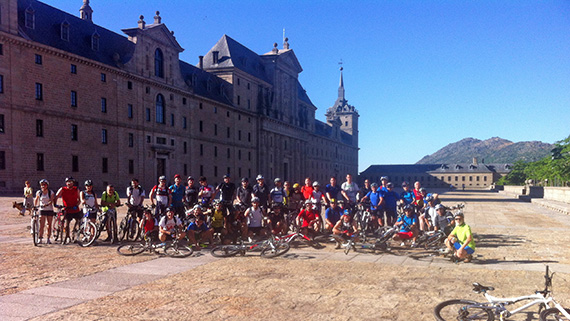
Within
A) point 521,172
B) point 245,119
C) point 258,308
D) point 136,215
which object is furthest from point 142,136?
point 521,172

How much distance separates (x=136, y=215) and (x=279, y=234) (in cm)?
433

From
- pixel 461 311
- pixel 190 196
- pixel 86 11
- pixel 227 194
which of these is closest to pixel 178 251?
pixel 190 196

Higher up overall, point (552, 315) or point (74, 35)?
point (74, 35)

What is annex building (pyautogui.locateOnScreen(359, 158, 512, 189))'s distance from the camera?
13600cm

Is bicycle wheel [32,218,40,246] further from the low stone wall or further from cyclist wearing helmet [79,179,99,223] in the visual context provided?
the low stone wall

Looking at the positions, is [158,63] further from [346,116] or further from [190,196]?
[346,116]

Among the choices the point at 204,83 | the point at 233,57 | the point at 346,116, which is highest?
the point at 233,57

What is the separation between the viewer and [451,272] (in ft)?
29.8

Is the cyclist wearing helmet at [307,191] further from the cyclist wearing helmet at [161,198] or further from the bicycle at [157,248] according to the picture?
the bicycle at [157,248]

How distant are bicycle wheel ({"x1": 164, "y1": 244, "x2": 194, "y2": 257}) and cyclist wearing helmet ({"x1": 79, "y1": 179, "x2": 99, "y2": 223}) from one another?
2.67m

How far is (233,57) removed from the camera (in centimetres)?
6319

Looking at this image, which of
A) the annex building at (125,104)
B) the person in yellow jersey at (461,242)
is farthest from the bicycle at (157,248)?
the annex building at (125,104)

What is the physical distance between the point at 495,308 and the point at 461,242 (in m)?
5.10

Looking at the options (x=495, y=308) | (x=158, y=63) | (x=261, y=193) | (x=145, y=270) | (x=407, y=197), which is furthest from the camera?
(x=158, y=63)
